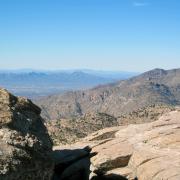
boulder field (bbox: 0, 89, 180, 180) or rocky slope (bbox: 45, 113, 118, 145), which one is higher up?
boulder field (bbox: 0, 89, 180, 180)

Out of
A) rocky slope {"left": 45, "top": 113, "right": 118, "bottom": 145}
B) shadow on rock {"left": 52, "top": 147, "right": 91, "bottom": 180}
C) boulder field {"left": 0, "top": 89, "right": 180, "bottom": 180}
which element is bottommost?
rocky slope {"left": 45, "top": 113, "right": 118, "bottom": 145}

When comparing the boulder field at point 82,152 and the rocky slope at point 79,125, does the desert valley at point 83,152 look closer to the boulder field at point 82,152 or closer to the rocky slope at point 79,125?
the boulder field at point 82,152

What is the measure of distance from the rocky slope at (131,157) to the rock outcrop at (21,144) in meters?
4.57

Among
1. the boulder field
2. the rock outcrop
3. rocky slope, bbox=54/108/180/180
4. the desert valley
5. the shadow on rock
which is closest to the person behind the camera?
the rock outcrop

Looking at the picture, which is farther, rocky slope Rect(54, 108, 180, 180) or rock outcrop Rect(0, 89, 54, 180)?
rocky slope Rect(54, 108, 180, 180)

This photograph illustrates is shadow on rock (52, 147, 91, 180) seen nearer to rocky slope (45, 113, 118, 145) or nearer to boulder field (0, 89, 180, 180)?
boulder field (0, 89, 180, 180)

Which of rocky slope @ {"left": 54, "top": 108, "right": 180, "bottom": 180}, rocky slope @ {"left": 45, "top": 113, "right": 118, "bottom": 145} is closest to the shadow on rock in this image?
rocky slope @ {"left": 54, "top": 108, "right": 180, "bottom": 180}

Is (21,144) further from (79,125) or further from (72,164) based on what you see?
(79,125)

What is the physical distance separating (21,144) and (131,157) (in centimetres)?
836

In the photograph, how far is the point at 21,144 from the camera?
2125cm

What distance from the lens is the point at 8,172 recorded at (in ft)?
62.8

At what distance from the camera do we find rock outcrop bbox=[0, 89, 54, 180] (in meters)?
19.7

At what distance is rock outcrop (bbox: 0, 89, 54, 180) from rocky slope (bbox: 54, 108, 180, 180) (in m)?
4.57

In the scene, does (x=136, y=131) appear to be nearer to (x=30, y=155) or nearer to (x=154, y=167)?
(x=154, y=167)
